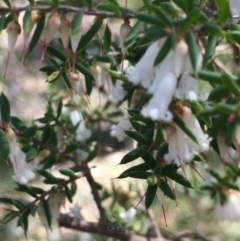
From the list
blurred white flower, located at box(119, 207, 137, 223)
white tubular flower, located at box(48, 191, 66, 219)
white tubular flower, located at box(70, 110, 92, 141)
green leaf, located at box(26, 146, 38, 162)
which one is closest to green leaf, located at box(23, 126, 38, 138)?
green leaf, located at box(26, 146, 38, 162)

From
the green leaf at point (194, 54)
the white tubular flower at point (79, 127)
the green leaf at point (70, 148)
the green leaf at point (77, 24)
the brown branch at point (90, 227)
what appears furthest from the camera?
the white tubular flower at point (79, 127)

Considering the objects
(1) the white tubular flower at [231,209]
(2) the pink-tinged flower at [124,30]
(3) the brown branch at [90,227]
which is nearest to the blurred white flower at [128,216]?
(3) the brown branch at [90,227]

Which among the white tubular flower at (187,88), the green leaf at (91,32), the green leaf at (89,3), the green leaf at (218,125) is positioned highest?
the green leaf at (89,3)

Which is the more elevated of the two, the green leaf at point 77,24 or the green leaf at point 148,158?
the green leaf at point 77,24

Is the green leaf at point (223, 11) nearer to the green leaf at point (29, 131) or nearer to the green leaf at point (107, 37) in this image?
the green leaf at point (107, 37)

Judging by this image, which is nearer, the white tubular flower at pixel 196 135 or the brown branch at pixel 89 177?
the white tubular flower at pixel 196 135

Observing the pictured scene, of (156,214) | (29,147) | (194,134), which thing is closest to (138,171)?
(194,134)

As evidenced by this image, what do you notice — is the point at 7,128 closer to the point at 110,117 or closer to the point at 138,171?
the point at 138,171
